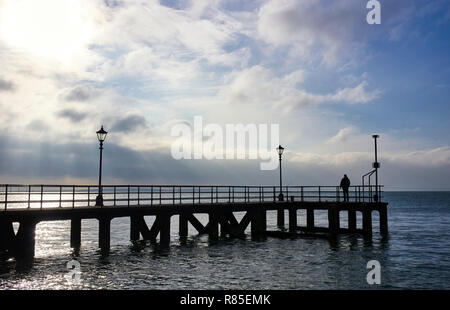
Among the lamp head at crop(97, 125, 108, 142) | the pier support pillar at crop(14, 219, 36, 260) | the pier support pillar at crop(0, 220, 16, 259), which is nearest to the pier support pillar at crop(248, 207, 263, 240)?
the lamp head at crop(97, 125, 108, 142)

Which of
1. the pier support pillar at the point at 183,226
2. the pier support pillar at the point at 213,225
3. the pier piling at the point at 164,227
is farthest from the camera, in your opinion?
the pier support pillar at the point at 213,225

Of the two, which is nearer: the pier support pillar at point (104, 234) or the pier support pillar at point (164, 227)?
the pier support pillar at point (104, 234)

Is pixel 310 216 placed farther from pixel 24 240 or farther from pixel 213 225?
pixel 24 240

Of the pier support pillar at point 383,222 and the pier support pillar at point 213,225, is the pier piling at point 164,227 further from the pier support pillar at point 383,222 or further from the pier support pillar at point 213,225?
the pier support pillar at point 383,222

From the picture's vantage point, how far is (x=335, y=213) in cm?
3281

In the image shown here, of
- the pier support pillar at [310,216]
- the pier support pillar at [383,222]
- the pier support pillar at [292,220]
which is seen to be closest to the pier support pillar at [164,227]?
the pier support pillar at [292,220]

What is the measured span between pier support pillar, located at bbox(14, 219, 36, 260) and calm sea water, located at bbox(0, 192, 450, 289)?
77 centimetres

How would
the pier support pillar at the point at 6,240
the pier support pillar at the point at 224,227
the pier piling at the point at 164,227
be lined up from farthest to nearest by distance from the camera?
the pier support pillar at the point at 224,227 < the pier piling at the point at 164,227 < the pier support pillar at the point at 6,240

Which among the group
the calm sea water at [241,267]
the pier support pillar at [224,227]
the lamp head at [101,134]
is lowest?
the calm sea water at [241,267]

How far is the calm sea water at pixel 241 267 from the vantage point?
1662 cm

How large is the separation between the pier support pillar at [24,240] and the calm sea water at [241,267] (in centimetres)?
77
